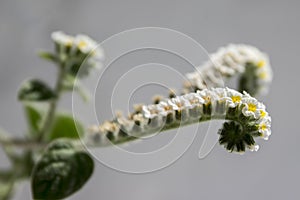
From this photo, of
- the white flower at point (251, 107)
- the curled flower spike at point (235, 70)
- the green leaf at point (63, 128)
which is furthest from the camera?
the green leaf at point (63, 128)

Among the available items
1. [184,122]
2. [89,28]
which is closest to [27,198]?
[89,28]

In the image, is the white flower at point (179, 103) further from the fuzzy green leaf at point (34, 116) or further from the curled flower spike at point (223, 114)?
the fuzzy green leaf at point (34, 116)

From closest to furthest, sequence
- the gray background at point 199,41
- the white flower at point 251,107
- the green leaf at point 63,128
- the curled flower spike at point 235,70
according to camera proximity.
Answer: the white flower at point 251,107
the curled flower spike at point 235,70
the green leaf at point 63,128
the gray background at point 199,41

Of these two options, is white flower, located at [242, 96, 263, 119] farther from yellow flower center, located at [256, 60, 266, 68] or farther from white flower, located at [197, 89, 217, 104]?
yellow flower center, located at [256, 60, 266, 68]

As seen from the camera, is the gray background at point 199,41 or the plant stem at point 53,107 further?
the gray background at point 199,41

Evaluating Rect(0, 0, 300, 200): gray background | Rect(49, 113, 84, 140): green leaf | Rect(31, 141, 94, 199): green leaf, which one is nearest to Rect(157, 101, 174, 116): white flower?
Rect(31, 141, 94, 199): green leaf

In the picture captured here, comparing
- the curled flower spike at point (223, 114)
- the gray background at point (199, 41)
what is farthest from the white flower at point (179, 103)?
the gray background at point (199, 41)

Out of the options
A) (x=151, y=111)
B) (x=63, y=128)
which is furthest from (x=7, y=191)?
(x=151, y=111)
